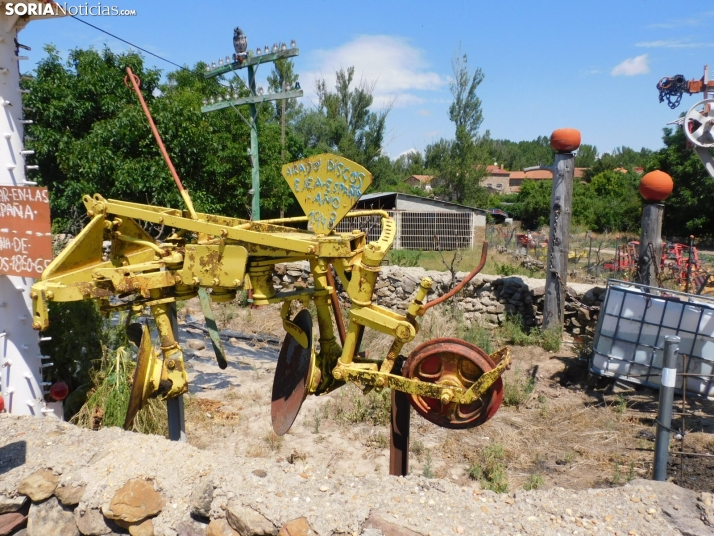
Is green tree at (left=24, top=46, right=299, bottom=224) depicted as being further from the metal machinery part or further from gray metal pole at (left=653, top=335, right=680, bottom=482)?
gray metal pole at (left=653, top=335, right=680, bottom=482)

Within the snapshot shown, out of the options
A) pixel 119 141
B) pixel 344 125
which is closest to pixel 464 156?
pixel 344 125

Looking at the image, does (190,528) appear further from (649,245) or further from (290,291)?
(649,245)

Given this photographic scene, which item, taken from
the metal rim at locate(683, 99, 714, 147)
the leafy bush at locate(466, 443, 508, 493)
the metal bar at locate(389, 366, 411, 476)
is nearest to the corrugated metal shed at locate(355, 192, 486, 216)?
the metal rim at locate(683, 99, 714, 147)

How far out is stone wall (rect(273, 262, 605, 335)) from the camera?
8.32 metres

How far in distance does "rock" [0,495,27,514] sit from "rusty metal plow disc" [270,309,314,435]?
Result: 1.48 meters

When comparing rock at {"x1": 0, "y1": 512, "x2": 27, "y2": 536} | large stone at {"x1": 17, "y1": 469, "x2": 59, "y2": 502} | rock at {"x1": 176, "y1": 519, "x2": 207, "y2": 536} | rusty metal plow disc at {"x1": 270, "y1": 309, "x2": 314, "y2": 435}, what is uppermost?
rusty metal plow disc at {"x1": 270, "y1": 309, "x2": 314, "y2": 435}

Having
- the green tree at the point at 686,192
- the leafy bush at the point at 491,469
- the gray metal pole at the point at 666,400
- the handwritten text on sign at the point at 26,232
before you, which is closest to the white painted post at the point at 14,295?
the handwritten text on sign at the point at 26,232

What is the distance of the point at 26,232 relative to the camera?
4332 millimetres

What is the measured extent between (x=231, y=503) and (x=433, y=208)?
1937 centimetres

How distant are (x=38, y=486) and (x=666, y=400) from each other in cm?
386

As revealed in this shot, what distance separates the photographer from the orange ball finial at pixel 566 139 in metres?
7.66

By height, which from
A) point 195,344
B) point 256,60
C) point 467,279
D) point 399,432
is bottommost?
point 195,344

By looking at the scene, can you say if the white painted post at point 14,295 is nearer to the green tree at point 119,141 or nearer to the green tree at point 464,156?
the green tree at point 119,141

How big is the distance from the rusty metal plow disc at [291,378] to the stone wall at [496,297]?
5696 millimetres
